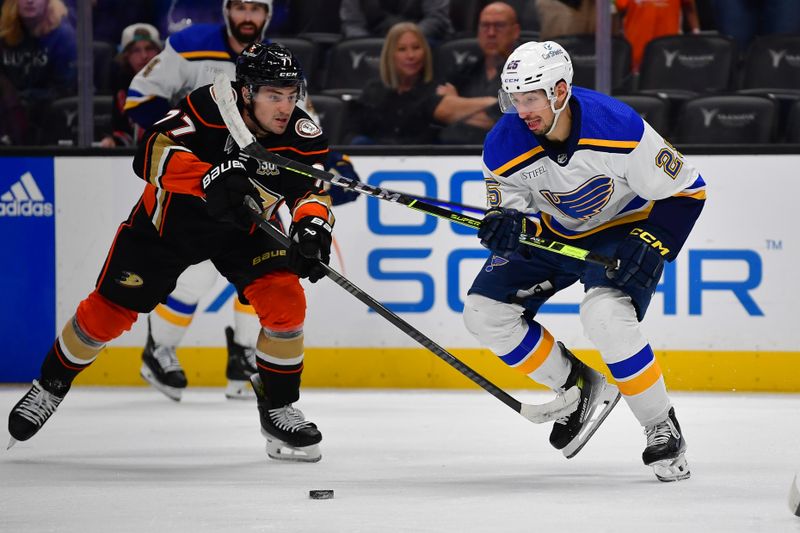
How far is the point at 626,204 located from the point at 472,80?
1.84 meters

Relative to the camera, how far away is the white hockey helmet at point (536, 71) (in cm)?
348

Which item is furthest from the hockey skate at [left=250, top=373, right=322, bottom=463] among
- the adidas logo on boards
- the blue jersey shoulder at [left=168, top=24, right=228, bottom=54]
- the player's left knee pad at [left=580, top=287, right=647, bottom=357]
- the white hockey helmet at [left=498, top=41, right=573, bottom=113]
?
the adidas logo on boards

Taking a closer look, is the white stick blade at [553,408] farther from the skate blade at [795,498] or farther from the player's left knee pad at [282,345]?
the skate blade at [795,498]

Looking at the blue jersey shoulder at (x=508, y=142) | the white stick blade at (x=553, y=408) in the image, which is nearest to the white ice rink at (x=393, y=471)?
the white stick blade at (x=553, y=408)

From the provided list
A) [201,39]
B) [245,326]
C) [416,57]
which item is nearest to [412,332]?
[245,326]

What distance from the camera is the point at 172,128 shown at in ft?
12.6

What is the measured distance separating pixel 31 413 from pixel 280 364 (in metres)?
0.72

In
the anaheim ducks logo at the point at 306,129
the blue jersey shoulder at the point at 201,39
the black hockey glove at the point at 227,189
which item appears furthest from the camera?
the blue jersey shoulder at the point at 201,39

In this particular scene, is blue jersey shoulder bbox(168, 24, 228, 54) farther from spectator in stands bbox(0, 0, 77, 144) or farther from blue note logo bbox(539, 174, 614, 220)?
blue note logo bbox(539, 174, 614, 220)

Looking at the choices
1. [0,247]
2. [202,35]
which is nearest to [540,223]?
[202,35]

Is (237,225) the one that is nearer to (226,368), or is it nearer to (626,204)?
(626,204)

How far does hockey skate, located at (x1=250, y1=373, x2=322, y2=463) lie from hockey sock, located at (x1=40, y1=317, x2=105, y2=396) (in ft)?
1.63

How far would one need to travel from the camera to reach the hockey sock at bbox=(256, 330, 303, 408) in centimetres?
389

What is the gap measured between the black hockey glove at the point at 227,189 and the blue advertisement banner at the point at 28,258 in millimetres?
1965
